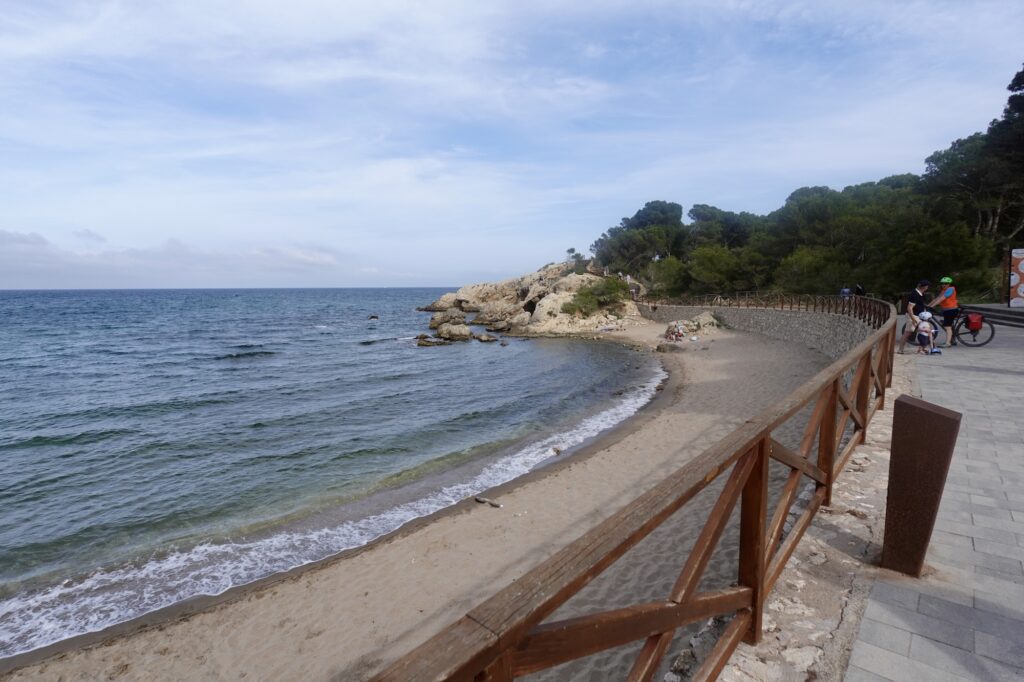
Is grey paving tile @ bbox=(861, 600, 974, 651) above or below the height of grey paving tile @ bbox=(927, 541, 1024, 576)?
above

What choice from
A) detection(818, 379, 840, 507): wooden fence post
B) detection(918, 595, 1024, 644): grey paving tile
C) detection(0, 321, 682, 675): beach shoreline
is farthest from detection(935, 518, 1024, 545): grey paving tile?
detection(0, 321, 682, 675): beach shoreline

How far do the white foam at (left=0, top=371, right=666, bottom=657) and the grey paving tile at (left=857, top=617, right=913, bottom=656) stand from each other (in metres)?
7.33

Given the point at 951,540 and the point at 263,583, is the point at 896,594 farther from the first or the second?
the point at 263,583

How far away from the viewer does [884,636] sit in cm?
273

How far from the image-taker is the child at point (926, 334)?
1159 centimetres

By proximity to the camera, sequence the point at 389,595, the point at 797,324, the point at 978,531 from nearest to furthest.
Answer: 1. the point at 978,531
2. the point at 389,595
3. the point at 797,324

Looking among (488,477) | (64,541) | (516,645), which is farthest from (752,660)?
(64,541)

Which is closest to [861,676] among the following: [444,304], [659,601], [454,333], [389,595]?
[659,601]

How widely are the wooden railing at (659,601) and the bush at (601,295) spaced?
138 feet

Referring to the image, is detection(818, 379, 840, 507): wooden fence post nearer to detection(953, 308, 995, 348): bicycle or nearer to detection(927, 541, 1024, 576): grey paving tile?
detection(927, 541, 1024, 576): grey paving tile

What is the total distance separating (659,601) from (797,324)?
94.8 ft

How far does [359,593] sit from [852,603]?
19.7ft

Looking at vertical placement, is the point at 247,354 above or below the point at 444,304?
below

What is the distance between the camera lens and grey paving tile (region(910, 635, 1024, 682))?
2.45m
